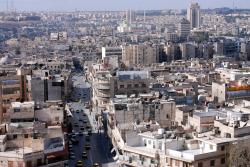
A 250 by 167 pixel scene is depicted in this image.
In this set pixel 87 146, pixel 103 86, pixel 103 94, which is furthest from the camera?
pixel 103 94

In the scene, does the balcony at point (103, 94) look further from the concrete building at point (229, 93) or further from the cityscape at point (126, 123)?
the concrete building at point (229, 93)

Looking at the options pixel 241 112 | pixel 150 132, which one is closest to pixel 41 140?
pixel 150 132

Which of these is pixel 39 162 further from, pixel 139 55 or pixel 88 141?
pixel 139 55

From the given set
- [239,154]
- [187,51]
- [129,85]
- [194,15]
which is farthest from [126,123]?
[194,15]

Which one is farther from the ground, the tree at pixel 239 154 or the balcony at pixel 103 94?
the tree at pixel 239 154

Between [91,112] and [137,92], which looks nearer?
[137,92]

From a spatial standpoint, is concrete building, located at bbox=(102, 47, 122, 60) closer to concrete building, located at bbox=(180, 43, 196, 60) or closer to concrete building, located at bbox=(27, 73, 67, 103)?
concrete building, located at bbox=(180, 43, 196, 60)

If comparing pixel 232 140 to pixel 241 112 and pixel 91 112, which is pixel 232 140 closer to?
pixel 241 112

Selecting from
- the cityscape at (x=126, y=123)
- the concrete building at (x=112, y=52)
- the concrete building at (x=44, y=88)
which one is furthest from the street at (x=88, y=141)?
the concrete building at (x=112, y=52)
